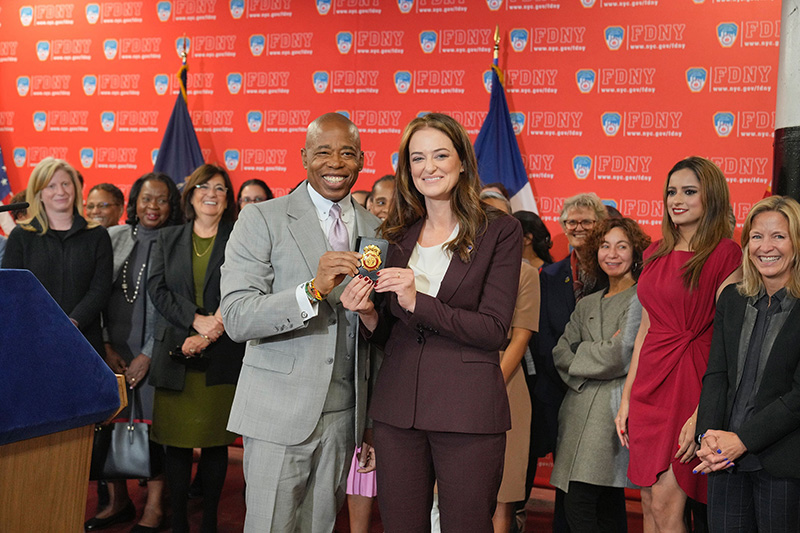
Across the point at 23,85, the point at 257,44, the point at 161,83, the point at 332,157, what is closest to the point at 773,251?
the point at 332,157

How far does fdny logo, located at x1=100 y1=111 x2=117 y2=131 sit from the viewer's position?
656 centimetres

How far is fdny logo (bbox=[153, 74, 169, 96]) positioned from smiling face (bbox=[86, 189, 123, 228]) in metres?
1.55

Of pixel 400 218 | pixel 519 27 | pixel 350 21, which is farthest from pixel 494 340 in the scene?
pixel 350 21

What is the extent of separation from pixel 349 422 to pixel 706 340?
1502 mm

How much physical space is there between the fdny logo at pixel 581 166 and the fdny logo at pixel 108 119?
3.93m

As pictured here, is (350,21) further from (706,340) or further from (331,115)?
(706,340)

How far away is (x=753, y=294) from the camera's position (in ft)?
8.98

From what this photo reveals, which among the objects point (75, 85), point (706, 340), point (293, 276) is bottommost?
point (706, 340)

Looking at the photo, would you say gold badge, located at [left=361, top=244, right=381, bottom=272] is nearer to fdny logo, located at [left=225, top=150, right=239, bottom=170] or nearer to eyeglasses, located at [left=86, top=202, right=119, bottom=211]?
eyeglasses, located at [left=86, top=202, right=119, bottom=211]

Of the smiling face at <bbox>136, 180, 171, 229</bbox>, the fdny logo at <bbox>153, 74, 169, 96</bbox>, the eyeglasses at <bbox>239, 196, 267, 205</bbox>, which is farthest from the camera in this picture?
the fdny logo at <bbox>153, 74, 169, 96</bbox>

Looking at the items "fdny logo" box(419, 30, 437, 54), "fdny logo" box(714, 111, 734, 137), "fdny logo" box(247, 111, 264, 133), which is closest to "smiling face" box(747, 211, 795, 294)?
"fdny logo" box(714, 111, 734, 137)

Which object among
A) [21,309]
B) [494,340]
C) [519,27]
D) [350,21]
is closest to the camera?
[21,309]

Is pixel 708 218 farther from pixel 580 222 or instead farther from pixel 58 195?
pixel 58 195

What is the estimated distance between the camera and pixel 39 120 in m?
6.76
